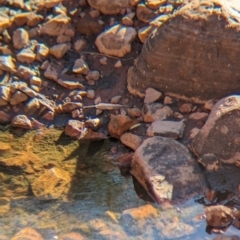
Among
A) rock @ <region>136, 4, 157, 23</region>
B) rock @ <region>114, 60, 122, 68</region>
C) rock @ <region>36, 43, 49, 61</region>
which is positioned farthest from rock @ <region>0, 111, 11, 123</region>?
rock @ <region>136, 4, 157, 23</region>

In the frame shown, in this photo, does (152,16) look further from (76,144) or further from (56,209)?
(56,209)

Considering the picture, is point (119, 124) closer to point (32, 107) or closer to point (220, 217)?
point (32, 107)

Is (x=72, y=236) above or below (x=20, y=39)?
below

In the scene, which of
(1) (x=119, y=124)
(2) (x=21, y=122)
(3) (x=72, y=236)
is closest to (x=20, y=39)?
(2) (x=21, y=122)

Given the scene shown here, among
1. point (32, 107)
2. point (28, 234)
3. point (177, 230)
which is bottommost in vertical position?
point (28, 234)

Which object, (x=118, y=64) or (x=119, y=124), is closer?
(x=119, y=124)

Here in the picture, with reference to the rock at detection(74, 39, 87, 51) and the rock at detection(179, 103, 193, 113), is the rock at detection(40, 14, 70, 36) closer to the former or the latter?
the rock at detection(74, 39, 87, 51)

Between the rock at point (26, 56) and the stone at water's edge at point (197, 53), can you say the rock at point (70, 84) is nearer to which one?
the rock at point (26, 56)
